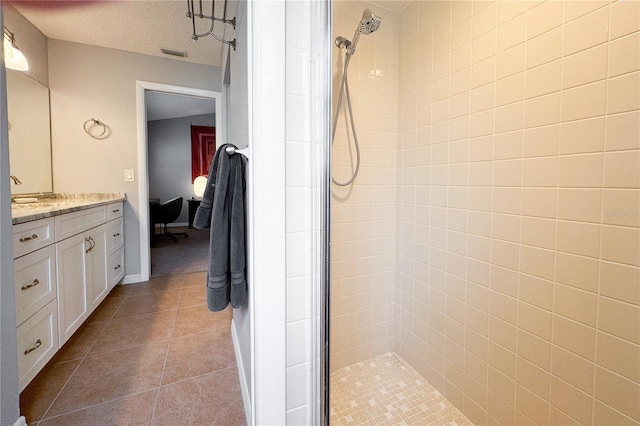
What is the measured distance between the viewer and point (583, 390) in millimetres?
863

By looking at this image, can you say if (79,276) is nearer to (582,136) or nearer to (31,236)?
(31,236)

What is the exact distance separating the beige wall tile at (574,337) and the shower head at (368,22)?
4.47 feet

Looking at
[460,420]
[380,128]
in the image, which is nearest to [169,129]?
[380,128]

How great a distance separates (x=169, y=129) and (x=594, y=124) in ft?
23.4

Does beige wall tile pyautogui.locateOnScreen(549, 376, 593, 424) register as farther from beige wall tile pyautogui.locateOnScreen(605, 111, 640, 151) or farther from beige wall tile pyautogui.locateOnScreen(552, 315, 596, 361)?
beige wall tile pyautogui.locateOnScreen(605, 111, 640, 151)

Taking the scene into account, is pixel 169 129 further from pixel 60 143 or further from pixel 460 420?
pixel 460 420

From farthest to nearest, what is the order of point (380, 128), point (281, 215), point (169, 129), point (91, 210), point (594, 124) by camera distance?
point (169, 129) < point (91, 210) < point (380, 128) < point (594, 124) < point (281, 215)

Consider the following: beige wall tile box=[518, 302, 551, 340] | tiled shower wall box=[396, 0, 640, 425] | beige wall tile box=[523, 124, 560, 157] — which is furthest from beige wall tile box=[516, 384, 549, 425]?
beige wall tile box=[523, 124, 560, 157]

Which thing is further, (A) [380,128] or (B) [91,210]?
(B) [91,210]

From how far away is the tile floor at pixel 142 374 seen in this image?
1203mm

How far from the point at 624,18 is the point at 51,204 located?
309 centimetres

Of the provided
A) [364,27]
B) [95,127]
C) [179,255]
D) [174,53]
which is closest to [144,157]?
[95,127]

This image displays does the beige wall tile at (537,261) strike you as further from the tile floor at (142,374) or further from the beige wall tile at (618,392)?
the tile floor at (142,374)

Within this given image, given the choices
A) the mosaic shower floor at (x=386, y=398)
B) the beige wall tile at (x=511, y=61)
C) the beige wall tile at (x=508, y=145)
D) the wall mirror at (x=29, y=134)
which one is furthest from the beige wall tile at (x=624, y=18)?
the wall mirror at (x=29, y=134)
